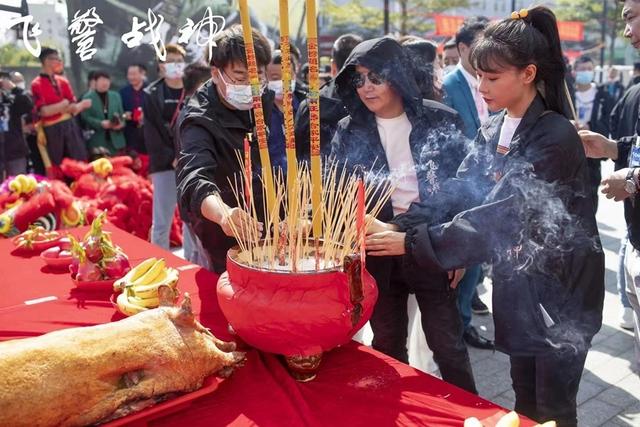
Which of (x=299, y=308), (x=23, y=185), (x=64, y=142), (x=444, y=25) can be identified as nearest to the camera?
(x=299, y=308)

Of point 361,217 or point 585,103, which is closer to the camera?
point 361,217

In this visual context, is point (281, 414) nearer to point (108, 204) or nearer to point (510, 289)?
point (510, 289)

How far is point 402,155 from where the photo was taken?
1901mm

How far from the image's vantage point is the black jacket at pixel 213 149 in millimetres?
1864

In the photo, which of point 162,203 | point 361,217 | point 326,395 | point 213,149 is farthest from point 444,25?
point 326,395

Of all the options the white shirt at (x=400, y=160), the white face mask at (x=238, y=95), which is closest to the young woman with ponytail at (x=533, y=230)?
the white shirt at (x=400, y=160)

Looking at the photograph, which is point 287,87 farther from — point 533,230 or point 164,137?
point 164,137

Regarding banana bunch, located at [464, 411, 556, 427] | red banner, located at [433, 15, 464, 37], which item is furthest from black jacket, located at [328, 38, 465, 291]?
red banner, located at [433, 15, 464, 37]

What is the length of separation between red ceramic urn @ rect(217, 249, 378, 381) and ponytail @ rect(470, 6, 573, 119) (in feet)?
2.24

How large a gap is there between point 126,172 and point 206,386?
12.4 ft

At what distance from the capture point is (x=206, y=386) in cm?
117

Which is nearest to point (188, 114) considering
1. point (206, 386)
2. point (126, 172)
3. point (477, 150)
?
point (477, 150)

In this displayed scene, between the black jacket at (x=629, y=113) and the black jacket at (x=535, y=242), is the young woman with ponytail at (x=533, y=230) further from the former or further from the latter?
the black jacket at (x=629, y=113)

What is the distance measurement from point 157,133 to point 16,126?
227cm
